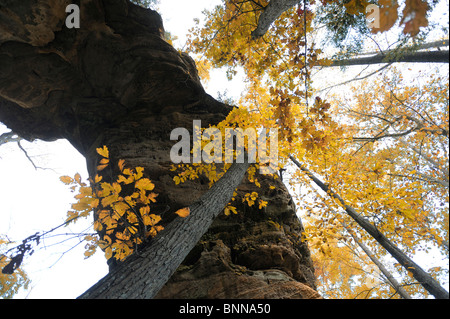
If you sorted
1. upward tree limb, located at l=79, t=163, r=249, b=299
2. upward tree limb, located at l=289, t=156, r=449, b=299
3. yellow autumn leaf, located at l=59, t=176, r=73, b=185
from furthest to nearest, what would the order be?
upward tree limb, located at l=289, t=156, r=449, b=299 → yellow autumn leaf, located at l=59, t=176, r=73, b=185 → upward tree limb, located at l=79, t=163, r=249, b=299

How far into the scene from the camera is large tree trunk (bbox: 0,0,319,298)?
2.87 meters

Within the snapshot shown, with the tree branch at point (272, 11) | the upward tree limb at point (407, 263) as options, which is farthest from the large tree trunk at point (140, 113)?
the tree branch at point (272, 11)

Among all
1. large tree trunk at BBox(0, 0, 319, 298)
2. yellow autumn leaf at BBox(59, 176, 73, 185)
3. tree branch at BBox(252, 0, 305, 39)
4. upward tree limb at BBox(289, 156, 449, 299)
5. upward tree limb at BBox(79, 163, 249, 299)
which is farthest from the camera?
tree branch at BBox(252, 0, 305, 39)

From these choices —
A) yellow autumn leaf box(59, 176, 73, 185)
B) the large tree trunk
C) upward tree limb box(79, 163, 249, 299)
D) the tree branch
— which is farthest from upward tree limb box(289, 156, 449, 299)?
yellow autumn leaf box(59, 176, 73, 185)

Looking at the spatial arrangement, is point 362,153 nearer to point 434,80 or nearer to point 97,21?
point 434,80

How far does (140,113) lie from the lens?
16.0ft

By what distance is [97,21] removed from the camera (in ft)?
14.5

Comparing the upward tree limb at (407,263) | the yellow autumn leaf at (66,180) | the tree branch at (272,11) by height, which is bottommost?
the upward tree limb at (407,263)

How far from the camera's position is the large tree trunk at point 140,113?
9.41 feet

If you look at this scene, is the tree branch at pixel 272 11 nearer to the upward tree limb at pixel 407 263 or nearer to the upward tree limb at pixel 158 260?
the upward tree limb at pixel 158 260

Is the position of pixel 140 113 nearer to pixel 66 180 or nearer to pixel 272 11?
pixel 66 180

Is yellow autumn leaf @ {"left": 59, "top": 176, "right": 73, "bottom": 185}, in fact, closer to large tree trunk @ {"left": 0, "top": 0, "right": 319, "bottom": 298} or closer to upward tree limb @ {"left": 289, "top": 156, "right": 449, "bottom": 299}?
large tree trunk @ {"left": 0, "top": 0, "right": 319, "bottom": 298}

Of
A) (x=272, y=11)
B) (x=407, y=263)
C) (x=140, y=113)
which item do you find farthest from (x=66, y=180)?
(x=407, y=263)

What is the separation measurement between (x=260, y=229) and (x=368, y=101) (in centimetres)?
949
